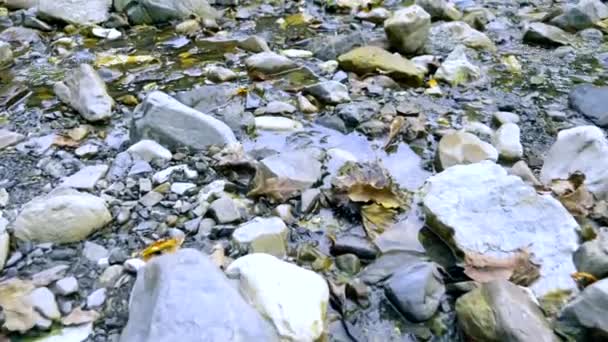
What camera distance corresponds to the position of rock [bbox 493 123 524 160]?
2.69 metres

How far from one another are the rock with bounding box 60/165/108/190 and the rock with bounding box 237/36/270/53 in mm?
1713

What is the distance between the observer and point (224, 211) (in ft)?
7.39

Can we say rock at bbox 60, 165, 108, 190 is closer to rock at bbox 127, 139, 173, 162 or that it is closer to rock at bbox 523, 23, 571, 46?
rock at bbox 127, 139, 173, 162

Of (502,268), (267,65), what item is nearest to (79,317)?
(502,268)

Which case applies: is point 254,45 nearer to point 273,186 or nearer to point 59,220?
point 273,186

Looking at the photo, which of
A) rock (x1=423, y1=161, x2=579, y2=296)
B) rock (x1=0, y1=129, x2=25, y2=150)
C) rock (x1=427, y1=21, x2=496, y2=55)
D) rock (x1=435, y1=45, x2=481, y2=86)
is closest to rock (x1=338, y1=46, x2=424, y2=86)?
rock (x1=435, y1=45, x2=481, y2=86)

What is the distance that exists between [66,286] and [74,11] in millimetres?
3261

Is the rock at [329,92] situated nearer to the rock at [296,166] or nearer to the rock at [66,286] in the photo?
the rock at [296,166]

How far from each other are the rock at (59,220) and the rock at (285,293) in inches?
25.0

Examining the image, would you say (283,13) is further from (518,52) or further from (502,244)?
(502,244)

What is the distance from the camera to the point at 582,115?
10.3ft

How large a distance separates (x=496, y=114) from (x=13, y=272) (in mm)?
2399

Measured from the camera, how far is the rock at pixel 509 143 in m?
2.69

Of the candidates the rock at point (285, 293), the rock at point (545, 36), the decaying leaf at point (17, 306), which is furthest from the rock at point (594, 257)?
the rock at point (545, 36)
